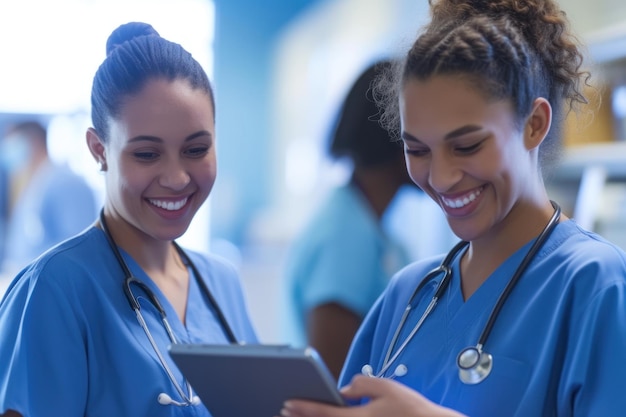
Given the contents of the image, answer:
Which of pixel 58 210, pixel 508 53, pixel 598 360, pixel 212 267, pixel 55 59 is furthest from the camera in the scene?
pixel 55 59

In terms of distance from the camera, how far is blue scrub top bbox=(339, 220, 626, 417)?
928 mm

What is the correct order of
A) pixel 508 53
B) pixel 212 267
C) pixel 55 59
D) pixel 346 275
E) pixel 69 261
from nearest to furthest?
pixel 508 53
pixel 69 261
pixel 212 267
pixel 346 275
pixel 55 59

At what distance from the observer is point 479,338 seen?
3.46 ft

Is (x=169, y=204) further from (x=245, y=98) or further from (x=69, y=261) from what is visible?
(x=245, y=98)

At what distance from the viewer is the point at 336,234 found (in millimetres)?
1878

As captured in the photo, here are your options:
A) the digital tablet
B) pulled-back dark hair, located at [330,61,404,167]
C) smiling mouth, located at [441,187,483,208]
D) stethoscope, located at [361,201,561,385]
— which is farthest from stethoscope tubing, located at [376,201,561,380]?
pulled-back dark hair, located at [330,61,404,167]

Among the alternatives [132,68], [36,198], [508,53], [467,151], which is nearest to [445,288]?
[467,151]

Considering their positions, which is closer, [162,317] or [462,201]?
[462,201]

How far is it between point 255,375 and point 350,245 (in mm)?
938

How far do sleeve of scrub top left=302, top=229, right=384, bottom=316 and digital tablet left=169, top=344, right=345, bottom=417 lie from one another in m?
0.76

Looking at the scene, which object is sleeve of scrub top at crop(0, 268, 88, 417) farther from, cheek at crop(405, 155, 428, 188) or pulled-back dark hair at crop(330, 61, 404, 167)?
pulled-back dark hair at crop(330, 61, 404, 167)

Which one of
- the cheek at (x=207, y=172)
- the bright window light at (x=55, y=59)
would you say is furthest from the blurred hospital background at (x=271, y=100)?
the cheek at (x=207, y=172)

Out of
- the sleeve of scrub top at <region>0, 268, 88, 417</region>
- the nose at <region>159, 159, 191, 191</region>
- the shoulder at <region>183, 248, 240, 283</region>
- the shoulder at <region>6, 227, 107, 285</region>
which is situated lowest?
the sleeve of scrub top at <region>0, 268, 88, 417</region>

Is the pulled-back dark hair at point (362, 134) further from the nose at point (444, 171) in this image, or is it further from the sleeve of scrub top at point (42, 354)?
the sleeve of scrub top at point (42, 354)
